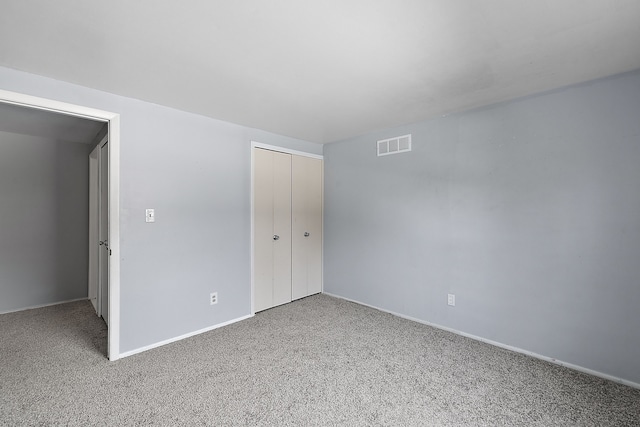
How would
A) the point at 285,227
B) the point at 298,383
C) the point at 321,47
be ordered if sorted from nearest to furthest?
the point at 321,47 < the point at 298,383 < the point at 285,227

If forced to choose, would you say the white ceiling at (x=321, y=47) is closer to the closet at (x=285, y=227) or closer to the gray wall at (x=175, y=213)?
the gray wall at (x=175, y=213)

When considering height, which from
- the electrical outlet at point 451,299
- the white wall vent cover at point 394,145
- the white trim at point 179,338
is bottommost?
the white trim at point 179,338

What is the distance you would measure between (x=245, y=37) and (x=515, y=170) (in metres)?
2.50

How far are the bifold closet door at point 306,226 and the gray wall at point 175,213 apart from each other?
0.78m

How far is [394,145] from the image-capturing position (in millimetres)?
3416

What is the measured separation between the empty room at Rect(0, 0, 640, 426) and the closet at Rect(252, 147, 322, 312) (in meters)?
0.04

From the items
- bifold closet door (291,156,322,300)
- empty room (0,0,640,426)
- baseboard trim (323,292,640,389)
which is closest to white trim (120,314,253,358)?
empty room (0,0,640,426)

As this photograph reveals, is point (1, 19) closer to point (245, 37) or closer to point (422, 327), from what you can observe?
point (245, 37)

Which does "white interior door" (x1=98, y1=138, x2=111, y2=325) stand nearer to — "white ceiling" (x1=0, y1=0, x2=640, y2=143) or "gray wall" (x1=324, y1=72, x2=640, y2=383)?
"white ceiling" (x1=0, y1=0, x2=640, y2=143)

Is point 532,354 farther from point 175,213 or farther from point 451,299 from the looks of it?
point 175,213

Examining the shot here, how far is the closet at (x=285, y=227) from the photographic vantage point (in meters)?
3.50

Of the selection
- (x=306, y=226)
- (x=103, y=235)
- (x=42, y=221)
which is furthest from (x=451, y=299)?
(x=42, y=221)

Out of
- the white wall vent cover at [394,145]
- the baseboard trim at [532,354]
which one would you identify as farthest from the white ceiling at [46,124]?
the baseboard trim at [532,354]

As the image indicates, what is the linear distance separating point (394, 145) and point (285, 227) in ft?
5.88
